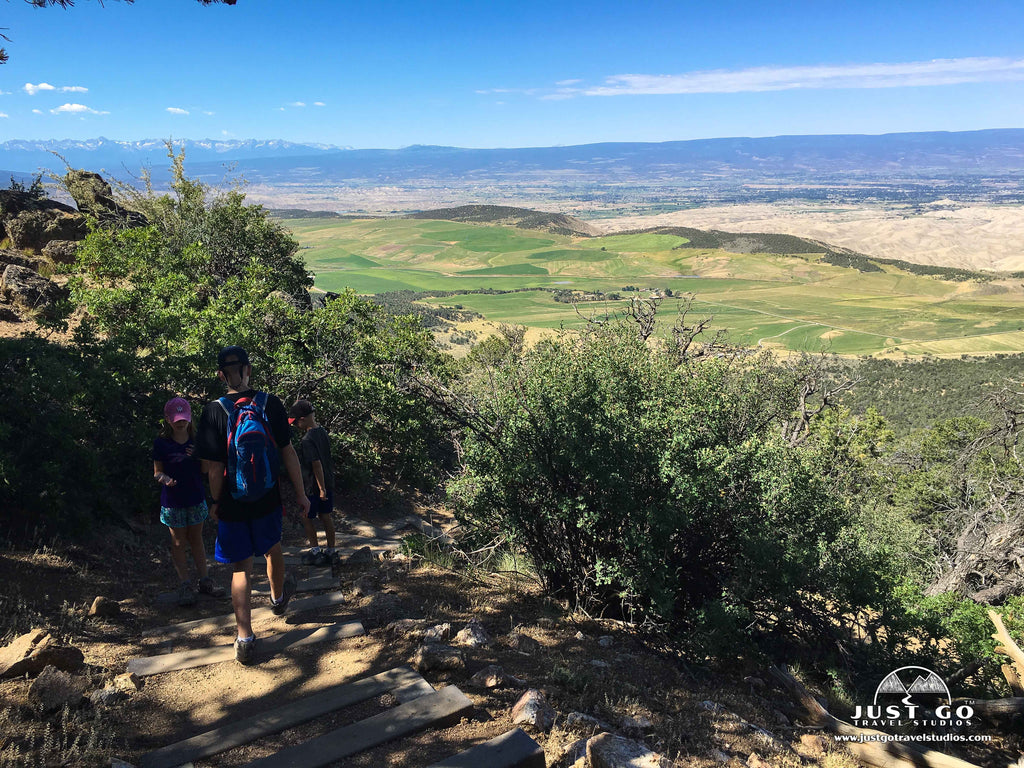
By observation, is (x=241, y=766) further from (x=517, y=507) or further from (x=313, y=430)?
(x=517, y=507)

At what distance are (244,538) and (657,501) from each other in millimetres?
4889

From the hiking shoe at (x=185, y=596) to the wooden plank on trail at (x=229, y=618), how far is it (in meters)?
0.33

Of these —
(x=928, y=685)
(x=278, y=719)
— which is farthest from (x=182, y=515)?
(x=928, y=685)

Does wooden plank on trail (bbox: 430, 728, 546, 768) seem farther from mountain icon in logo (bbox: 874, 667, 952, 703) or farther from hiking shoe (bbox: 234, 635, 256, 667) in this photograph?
mountain icon in logo (bbox: 874, 667, 952, 703)

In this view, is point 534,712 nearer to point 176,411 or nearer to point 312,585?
point 312,585

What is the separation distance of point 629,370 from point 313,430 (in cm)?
475

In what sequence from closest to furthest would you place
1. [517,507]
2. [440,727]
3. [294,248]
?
[440,727] < [517,507] < [294,248]

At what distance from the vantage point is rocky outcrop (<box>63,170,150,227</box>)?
68.6 ft

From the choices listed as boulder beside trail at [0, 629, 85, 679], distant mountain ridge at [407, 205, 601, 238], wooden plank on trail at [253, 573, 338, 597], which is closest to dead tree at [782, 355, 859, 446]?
wooden plank on trail at [253, 573, 338, 597]

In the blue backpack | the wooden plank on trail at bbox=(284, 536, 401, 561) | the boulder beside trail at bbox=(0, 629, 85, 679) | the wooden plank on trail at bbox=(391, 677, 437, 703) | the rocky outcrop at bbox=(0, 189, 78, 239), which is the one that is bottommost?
the wooden plank on trail at bbox=(284, 536, 401, 561)

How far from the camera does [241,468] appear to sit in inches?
179

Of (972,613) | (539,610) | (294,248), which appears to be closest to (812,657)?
(972,613)

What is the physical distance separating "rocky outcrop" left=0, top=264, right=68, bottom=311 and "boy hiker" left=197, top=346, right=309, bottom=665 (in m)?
12.1

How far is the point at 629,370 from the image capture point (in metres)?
9.28
